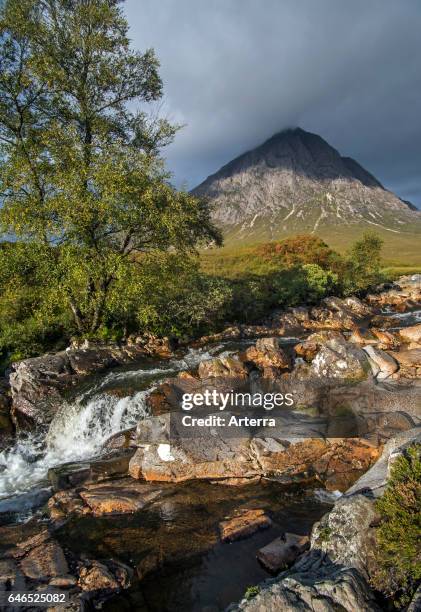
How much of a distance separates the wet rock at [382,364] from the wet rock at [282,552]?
10598 millimetres

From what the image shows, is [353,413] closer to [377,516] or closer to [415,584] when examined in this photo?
[377,516]

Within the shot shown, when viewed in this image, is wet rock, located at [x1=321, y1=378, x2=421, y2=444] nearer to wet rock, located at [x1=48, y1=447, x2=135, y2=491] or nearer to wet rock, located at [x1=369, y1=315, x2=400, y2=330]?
wet rock, located at [x1=48, y1=447, x2=135, y2=491]

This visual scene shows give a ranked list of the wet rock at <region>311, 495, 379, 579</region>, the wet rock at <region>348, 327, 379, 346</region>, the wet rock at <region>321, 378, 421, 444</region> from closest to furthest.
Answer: the wet rock at <region>311, 495, 379, 579</region> → the wet rock at <region>321, 378, 421, 444</region> → the wet rock at <region>348, 327, 379, 346</region>

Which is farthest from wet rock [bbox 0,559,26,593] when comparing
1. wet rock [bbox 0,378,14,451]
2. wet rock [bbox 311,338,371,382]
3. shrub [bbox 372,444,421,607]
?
wet rock [bbox 311,338,371,382]

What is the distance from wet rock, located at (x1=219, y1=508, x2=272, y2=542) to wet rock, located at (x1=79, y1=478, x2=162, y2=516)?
9.14 feet

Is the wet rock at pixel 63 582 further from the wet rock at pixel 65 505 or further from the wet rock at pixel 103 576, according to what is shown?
the wet rock at pixel 65 505

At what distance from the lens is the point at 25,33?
20.9 meters

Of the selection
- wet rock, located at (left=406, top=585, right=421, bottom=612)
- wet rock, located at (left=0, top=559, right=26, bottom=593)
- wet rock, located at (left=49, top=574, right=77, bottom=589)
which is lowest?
wet rock, located at (left=49, top=574, right=77, bottom=589)

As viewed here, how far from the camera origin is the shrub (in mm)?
6111

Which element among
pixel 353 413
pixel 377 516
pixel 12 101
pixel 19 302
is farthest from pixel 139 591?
pixel 12 101

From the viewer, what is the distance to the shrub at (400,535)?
6.11m

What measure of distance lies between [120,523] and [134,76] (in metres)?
26.1

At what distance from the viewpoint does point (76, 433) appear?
1698 centimetres

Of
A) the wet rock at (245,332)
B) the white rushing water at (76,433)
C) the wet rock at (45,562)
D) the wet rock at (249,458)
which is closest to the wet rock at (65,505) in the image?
the wet rock at (45,562)
